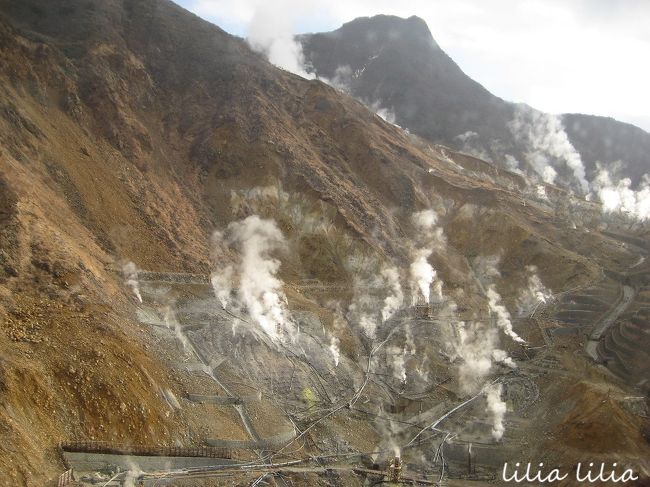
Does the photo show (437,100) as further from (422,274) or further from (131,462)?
(131,462)

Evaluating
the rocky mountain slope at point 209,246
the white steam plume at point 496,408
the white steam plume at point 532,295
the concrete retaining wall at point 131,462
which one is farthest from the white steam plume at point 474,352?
the concrete retaining wall at point 131,462

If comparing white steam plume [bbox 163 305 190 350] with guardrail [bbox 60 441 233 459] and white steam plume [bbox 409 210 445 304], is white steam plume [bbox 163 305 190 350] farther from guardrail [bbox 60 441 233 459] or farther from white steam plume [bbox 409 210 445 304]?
white steam plume [bbox 409 210 445 304]

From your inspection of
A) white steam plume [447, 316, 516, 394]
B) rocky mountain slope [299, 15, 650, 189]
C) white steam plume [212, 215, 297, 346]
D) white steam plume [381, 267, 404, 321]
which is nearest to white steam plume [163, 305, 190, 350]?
white steam plume [212, 215, 297, 346]

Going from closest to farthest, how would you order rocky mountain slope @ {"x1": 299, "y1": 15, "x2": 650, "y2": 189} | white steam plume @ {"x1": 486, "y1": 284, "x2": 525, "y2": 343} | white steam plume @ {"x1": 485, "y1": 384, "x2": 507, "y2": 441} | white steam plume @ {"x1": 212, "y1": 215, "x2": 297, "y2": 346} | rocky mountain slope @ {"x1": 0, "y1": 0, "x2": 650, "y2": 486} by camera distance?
rocky mountain slope @ {"x1": 0, "y1": 0, "x2": 650, "y2": 486}
white steam plume @ {"x1": 485, "y1": 384, "x2": 507, "y2": 441}
white steam plume @ {"x1": 212, "y1": 215, "x2": 297, "y2": 346}
white steam plume @ {"x1": 486, "y1": 284, "x2": 525, "y2": 343}
rocky mountain slope @ {"x1": 299, "y1": 15, "x2": 650, "y2": 189}

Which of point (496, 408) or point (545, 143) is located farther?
point (545, 143)

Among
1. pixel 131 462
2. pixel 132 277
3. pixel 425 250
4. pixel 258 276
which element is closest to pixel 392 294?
pixel 425 250

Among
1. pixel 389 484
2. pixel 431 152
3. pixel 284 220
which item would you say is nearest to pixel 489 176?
pixel 431 152
